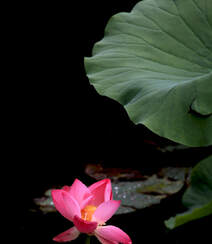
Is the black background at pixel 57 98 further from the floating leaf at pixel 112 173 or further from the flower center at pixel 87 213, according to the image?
the flower center at pixel 87 213

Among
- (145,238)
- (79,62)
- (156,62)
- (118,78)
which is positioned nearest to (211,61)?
(156,62)

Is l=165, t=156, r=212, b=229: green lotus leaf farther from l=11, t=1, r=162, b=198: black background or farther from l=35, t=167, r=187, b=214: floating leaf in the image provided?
l=11, t=1, r=162, b=198: black background

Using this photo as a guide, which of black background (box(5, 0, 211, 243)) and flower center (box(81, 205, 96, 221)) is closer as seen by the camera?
flower center (box(81, 205, 96, 221))

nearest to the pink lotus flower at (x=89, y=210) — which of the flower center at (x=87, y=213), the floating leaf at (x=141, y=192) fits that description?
the flower center at (x=87, y=213)

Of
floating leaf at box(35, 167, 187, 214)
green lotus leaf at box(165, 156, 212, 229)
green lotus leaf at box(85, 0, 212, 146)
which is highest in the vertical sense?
green lotus leaf at box(85, 0, 212, 146)

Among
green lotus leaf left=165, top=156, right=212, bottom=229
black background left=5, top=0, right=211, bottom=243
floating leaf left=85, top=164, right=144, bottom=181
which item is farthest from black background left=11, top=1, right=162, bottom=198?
green lotus leaf left=165, top=156, right=212, bottom=229

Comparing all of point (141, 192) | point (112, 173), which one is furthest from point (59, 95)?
point (141, 192)

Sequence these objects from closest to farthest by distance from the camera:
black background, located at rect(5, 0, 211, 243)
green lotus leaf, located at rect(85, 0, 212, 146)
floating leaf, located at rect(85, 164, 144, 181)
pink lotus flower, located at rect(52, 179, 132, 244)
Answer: pink lotus flower, located at rect(52, 179, 132, 244)
green lotus leaf, located at rect(85, 0, 212, 146)
floating leaf, located at rect(85, 164, 144, 181)
black background, located at rect(5, 0, 211, 243)

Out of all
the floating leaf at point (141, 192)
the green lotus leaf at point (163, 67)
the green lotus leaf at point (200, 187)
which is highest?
the green lotus leaf at point (163, 67)
